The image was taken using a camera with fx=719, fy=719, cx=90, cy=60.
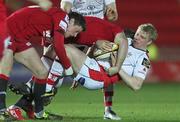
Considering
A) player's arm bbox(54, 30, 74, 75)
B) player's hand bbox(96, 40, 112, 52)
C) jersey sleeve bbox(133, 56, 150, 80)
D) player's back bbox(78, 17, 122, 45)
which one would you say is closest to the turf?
jersey sleeve bbox(133, 56, 150, 80)

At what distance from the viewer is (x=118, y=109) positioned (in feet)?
29.8

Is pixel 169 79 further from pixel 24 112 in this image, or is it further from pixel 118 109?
pixel 24 112

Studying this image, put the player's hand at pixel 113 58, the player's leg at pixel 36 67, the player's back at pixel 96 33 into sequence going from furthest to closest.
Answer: the player's back at pixel 96 33 → the player's hand at pixel 113 58 → the player's leg at pixel 36 67

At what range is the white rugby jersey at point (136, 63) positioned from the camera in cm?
774

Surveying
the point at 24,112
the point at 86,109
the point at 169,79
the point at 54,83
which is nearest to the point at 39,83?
the point at 54,83

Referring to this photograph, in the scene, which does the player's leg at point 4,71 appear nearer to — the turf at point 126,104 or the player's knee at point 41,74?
the player's knee at point 41,74

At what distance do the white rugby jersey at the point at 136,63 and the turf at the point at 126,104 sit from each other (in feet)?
1.62

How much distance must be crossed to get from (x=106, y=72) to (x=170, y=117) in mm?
915

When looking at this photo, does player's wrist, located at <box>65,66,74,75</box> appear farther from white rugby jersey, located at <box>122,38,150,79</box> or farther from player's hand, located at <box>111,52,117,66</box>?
white rugby jersey, located at <box>122,38,150,79</box>

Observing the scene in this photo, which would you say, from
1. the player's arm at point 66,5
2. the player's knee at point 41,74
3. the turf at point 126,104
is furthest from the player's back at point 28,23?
the turf at point 126,104

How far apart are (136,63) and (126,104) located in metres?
2.20

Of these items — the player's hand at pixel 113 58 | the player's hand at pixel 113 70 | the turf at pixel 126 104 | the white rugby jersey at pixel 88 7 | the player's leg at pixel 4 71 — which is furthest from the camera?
the white rugby jersey at pixel 88 7

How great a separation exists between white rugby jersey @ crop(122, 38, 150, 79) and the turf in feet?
1.62

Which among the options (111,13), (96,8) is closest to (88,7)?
(96,8)
